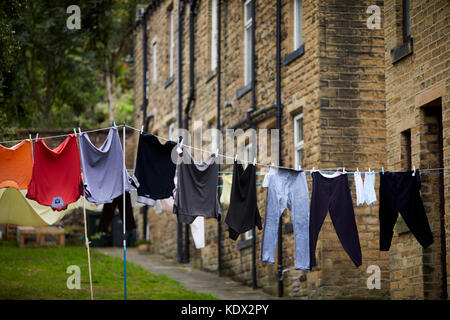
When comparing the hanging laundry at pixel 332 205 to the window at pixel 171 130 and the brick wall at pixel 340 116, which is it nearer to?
the brick wall at pixel 340 116

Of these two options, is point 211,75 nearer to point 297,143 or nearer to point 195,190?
point 297,143

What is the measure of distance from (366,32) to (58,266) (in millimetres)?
10700

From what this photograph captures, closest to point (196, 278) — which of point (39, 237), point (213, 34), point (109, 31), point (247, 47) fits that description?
point (247, 47)

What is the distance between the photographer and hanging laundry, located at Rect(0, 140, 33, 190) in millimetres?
16500

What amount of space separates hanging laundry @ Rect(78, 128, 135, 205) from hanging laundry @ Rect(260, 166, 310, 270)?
2.56 metres

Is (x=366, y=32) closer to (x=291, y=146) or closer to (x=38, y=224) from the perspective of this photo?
(x=291, y=146)

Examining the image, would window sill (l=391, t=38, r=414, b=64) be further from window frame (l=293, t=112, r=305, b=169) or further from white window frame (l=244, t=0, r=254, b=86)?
white window frame (l=244, t=0, r=254, b=86)

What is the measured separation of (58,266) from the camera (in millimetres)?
25109

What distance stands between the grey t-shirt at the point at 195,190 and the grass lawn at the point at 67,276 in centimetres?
398

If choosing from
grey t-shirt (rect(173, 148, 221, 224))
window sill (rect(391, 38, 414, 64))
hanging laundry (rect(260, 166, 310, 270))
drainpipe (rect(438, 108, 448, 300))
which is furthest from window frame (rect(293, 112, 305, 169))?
drainpipe (rect(438, 108, 448, 300))

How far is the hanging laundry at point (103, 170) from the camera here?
53.8 ft

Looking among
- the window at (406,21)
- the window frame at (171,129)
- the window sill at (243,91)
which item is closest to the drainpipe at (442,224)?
the window at (406,21)

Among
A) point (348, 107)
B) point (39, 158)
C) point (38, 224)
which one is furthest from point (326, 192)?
point (38, 224)

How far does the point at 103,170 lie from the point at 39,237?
13711 mm
